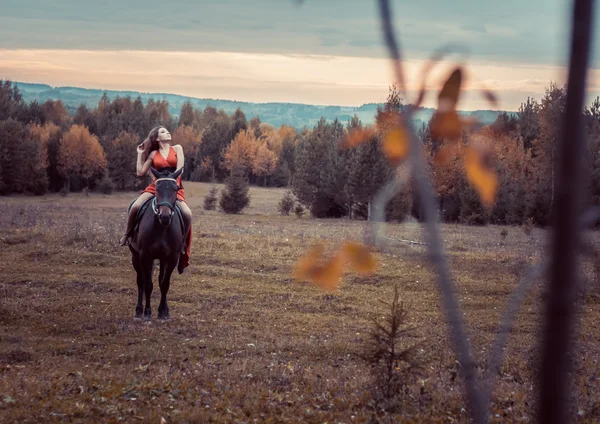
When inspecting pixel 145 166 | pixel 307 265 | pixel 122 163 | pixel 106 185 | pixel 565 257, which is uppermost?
pixel 122 163

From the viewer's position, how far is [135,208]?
476 inches

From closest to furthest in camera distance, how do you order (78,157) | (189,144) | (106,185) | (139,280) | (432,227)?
1. (432,227)
2. (139,280)
3. (106,185)
4. (78,157)
5. (189,144)

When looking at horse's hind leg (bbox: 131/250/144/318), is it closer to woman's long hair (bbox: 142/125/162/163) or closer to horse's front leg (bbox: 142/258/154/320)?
horse's front leg (bbox: 142/258/154/320)

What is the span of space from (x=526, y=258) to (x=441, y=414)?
15712 millimetres

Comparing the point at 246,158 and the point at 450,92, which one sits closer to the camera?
the point at 450,92

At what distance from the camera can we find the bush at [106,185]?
259 ft

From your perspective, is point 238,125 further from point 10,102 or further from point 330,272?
point 330,272

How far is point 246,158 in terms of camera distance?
104 meters

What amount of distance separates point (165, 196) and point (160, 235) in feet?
2.81

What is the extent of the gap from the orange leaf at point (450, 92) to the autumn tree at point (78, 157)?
270 ft

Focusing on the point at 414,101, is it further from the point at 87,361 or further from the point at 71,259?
the point at 71,259

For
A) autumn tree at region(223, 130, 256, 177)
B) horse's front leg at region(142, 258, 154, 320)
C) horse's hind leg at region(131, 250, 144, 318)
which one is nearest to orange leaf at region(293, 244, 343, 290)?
horse's front leg at region(142, 258, 154, 320)

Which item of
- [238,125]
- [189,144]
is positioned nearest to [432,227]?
[189,144]

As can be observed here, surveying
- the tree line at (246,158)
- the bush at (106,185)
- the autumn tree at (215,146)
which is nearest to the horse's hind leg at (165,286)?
the tree line at (246,158)
